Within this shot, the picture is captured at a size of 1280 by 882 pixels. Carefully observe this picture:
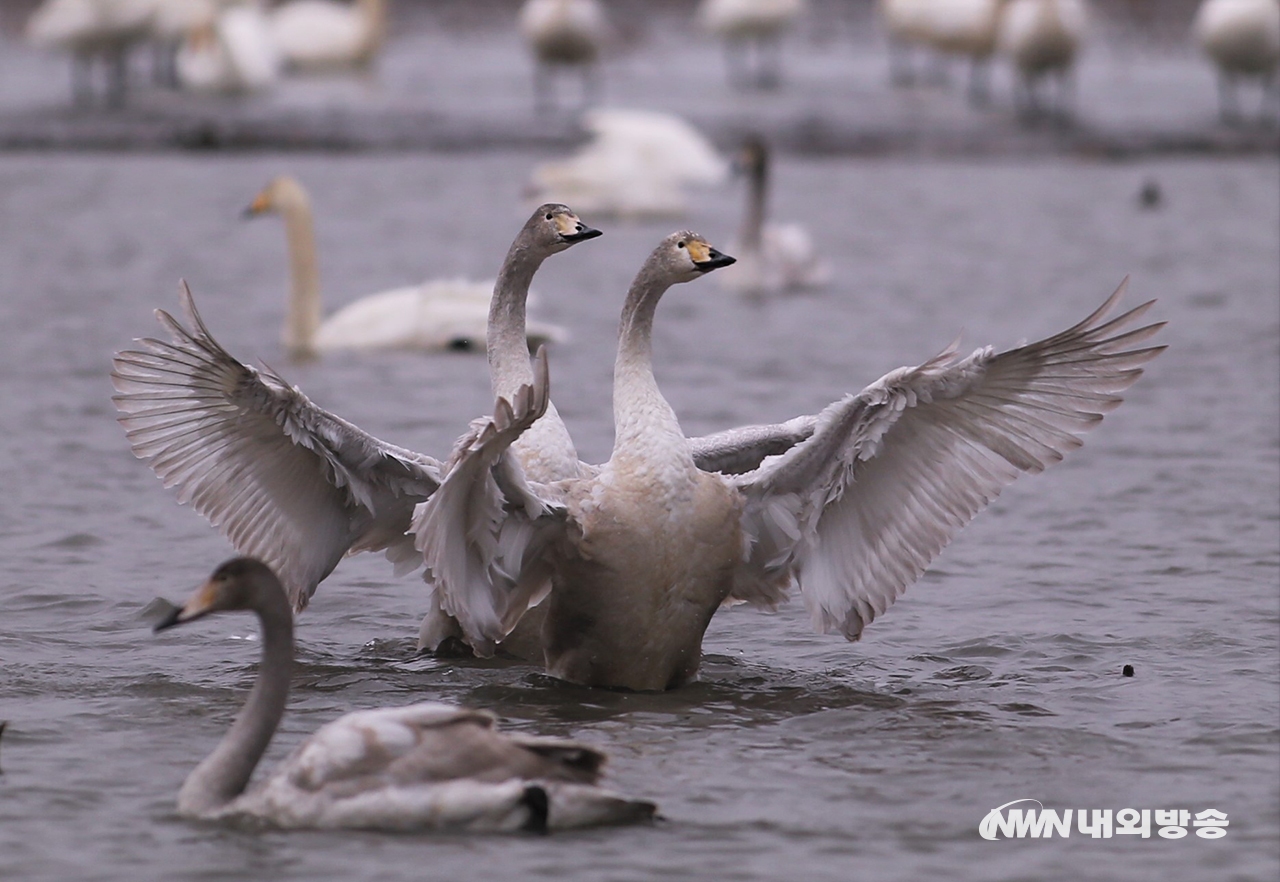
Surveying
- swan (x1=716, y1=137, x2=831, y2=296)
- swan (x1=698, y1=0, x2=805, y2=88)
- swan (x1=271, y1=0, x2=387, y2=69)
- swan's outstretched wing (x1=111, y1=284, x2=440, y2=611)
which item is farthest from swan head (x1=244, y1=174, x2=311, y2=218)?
swan (x1=271, y1=0, x2=387, y2=69)

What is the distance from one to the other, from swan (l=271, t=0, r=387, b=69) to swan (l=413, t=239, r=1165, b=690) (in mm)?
21943

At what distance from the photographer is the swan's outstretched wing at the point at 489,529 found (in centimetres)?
653

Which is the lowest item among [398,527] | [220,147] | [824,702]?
[824,702]

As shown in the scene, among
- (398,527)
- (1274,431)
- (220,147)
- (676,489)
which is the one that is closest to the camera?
(676,489)

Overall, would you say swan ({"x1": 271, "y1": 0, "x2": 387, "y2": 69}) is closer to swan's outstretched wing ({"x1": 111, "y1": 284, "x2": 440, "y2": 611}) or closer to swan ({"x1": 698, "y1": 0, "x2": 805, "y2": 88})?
swan ({"x1": 698, "y1": 0, "x2": 805, "y2": 88})

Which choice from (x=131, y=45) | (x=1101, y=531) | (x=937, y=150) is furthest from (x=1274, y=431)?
(x=131, y=45)

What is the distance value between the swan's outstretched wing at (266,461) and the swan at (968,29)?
63.8 ft

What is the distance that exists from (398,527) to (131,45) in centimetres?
1867

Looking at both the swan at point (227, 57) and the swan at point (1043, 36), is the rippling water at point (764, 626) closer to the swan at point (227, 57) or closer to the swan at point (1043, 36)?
the swan at point (1043, 36)

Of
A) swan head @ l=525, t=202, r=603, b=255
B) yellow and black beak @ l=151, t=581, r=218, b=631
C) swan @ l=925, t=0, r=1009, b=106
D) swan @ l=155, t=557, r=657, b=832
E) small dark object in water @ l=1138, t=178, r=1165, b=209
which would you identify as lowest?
swan @ l=155, t=557, r=657, b=832

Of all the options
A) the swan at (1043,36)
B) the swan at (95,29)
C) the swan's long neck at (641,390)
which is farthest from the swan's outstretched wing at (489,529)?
the swan at (95,29)

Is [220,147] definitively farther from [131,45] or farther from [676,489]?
[676,489]

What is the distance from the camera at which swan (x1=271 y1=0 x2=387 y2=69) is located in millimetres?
28812

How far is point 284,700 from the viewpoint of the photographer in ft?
20.7
